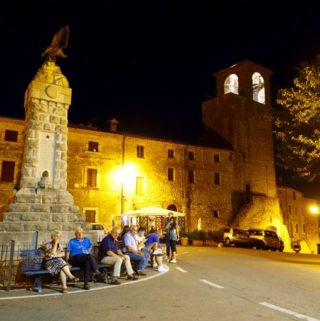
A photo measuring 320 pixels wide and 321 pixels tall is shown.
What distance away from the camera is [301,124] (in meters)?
17.4

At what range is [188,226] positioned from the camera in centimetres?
3794

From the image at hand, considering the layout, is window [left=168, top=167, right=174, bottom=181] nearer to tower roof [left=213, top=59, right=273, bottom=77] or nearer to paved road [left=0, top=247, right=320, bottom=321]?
tower roof [left=213, top=59, right=273, bottom=77]

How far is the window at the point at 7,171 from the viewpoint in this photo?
1193 inches

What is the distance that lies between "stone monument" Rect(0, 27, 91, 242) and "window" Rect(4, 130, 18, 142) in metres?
16.9

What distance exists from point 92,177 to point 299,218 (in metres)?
33.7

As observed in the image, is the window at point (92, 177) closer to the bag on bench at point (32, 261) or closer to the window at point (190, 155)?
the window at point (190, 155)

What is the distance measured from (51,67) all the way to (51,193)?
5346mm

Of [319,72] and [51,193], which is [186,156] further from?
[51,193]

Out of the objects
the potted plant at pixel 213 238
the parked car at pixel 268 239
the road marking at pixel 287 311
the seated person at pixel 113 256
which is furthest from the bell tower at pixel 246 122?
the road marking at pixel 287 311

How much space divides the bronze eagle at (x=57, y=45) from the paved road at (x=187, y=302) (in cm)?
1033

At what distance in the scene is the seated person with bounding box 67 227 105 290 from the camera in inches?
338

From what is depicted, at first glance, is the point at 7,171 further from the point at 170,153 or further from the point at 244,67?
the point at 244,67

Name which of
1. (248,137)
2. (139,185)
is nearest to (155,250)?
(139,185)

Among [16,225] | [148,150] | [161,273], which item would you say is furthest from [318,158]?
[148,150]
